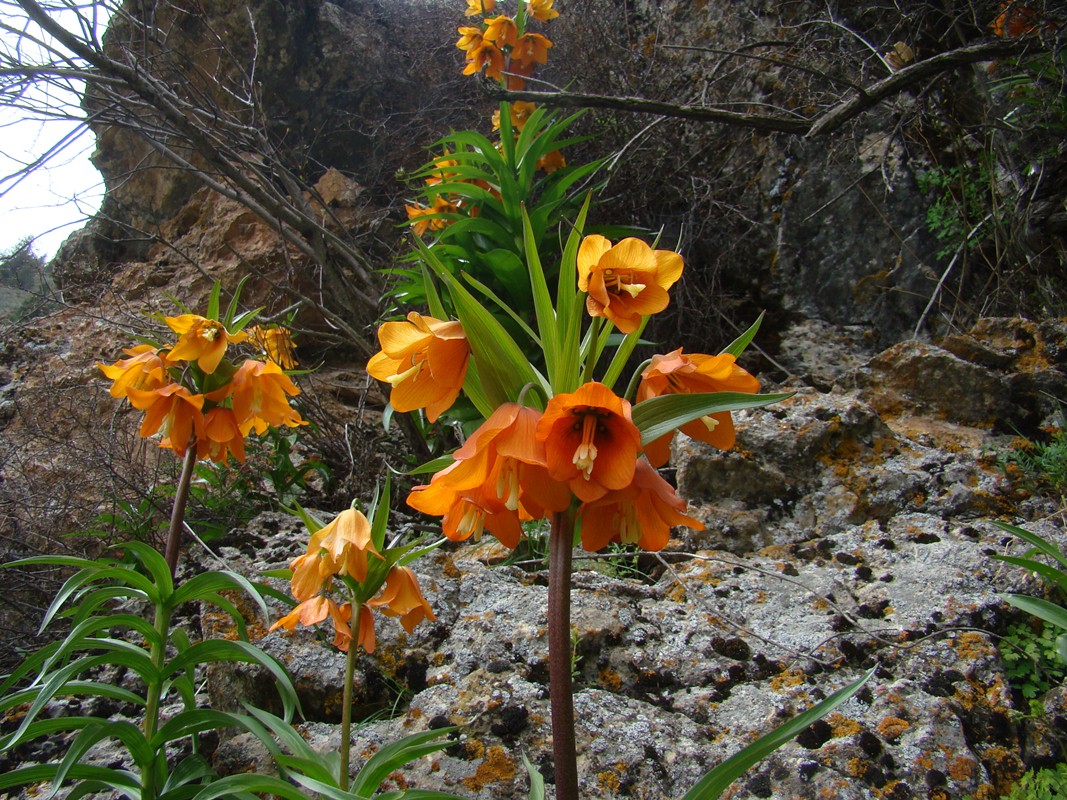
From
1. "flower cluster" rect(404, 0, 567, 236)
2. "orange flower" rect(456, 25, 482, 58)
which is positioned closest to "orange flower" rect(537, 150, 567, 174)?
"flower cluster" rect(404, 0, 567, 236)

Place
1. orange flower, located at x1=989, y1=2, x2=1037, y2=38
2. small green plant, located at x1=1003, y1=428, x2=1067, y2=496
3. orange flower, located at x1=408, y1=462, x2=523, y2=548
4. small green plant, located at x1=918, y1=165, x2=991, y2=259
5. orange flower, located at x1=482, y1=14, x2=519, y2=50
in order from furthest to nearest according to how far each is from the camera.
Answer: orange flower, located at x1=482, y1=14, x2=519, y2=50, small green plant, located at x1=918, y1=165, x2=991, y2=259, orange flower, located at x1=989, y1=2, x2=1037, y2=38, small green plant, located at x1=1003, y1=428, x2=1067, y2=496, orange flower, located at x1=408, y1=462, x2=523, y2=548

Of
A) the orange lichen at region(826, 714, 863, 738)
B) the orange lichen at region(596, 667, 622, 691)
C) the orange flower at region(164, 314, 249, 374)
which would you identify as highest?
the orange flower at region(164, 314, 249, 374)

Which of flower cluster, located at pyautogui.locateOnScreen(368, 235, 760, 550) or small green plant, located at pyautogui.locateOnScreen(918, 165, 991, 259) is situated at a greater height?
small green plant, located at pyautogui.locateOnScreen(918, 165, 991, 259)

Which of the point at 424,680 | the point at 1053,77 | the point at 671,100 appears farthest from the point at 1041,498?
the point at 671,100

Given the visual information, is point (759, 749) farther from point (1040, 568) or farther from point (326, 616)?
point (326, 616)

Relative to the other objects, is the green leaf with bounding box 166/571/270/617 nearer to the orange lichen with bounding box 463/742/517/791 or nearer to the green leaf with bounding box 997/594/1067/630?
the orange lichen with bounding box 463/742/517/791

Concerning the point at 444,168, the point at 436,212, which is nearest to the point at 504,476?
the point at 444,168
